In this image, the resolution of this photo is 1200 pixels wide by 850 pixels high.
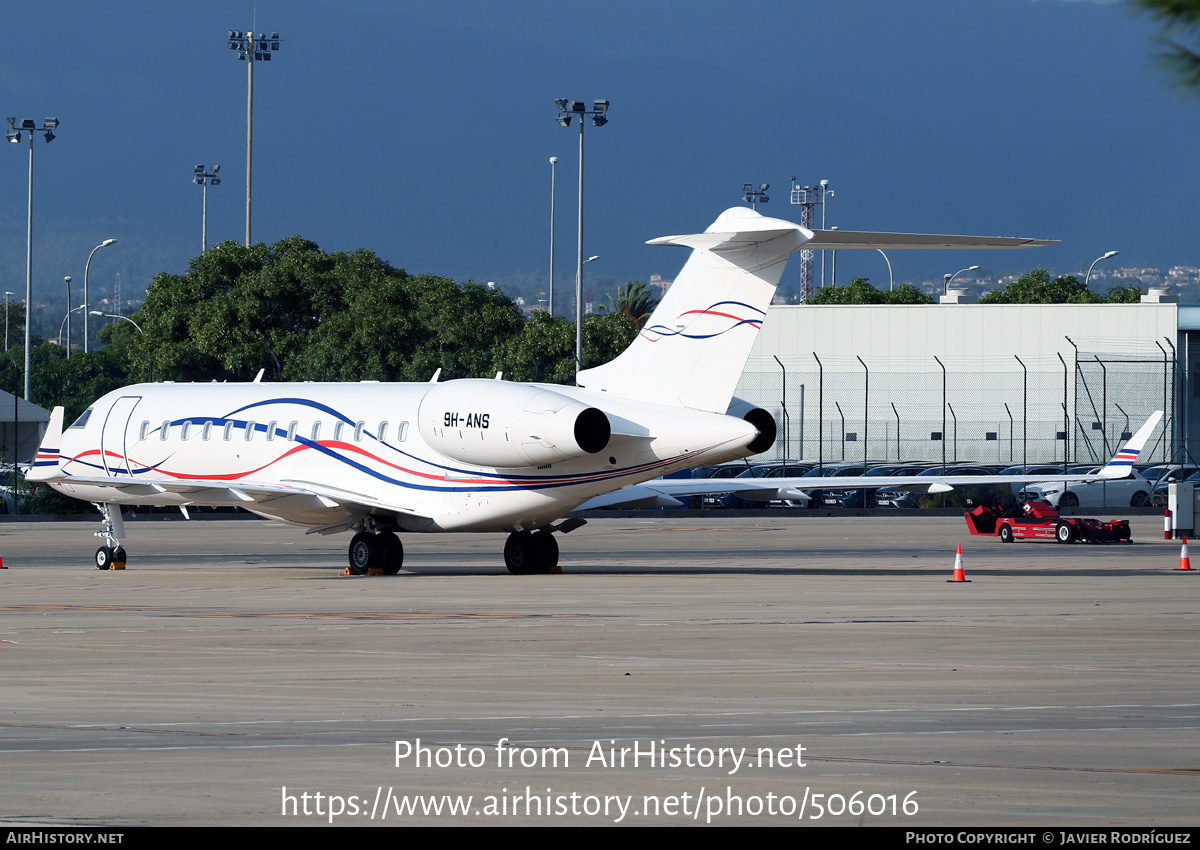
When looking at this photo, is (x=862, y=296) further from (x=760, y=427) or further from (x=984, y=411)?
(x=760, y=427)

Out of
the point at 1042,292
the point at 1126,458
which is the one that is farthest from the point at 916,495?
the point at 1042,292

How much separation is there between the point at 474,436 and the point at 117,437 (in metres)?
8.68

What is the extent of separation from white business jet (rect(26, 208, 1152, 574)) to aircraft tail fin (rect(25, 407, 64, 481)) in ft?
0.11

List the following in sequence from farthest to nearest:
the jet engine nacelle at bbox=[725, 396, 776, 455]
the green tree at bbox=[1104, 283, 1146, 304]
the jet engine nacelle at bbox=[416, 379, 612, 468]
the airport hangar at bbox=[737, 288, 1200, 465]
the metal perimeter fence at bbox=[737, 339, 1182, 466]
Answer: the green tree at bbox=[1104, 283, 1146, 304]
the airport hangar at bbox=[737, 288, 1200, 465]
the metal perimeter fence at bbox=[737, 339, 1182, 466]
the jet engine nacelle at bbox=[416, 379, 612, 468]
the jet engine nacelle at bbox=[725, 396, 776, 455]

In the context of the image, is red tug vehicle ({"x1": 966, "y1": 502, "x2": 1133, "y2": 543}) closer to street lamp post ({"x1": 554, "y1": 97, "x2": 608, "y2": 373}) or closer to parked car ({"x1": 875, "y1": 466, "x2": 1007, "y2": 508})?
parked car ({"x1": 875, "y1": 466, "x2": 1007, "y2": 508})

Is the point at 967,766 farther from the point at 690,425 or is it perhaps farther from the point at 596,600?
the point at 690,425

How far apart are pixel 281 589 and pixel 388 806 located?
16.6m

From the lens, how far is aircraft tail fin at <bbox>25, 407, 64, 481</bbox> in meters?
31.6

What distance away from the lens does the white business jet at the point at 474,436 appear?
80.9ft

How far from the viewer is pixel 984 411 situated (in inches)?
2537

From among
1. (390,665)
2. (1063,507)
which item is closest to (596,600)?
(390,665)

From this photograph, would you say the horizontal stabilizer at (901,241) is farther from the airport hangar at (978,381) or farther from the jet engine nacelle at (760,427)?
the airport hangar at (978,381)

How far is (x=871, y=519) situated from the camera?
5269cm

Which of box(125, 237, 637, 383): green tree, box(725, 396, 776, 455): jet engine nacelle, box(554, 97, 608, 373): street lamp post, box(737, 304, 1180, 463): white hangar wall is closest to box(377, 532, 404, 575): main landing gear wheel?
box(725, 396, 776, 455): jet engine nacelle
